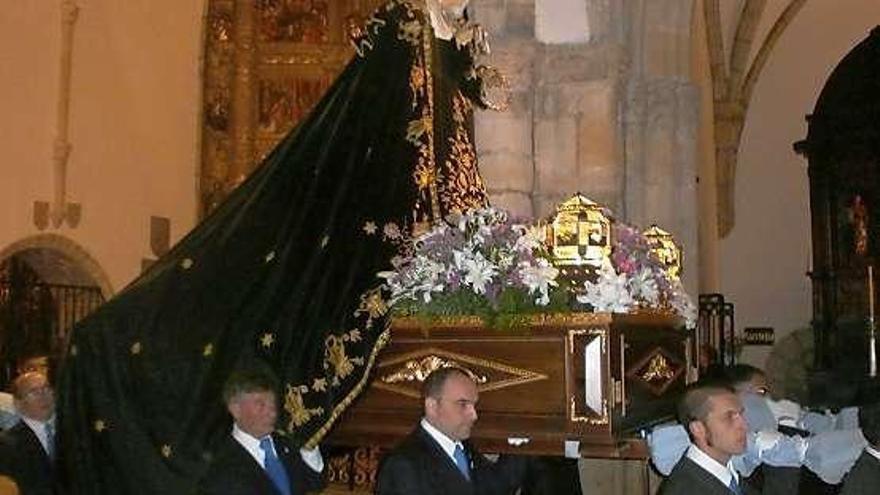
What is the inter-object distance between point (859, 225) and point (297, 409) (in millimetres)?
13782

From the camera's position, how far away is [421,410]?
520 cm

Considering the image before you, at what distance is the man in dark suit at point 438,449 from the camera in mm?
4352

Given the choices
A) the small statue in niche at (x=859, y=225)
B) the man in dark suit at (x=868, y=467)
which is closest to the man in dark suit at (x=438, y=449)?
the man in dark suit at (x=868, y=467)

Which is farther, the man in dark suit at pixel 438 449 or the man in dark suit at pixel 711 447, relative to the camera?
the man in dark suit at pixel 438 449

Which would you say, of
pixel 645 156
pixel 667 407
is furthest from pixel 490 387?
pixel 645 156

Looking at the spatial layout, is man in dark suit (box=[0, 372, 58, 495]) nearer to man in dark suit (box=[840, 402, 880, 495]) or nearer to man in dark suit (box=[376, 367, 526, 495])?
man in dark suit (box=[376, 367, 526, 495])

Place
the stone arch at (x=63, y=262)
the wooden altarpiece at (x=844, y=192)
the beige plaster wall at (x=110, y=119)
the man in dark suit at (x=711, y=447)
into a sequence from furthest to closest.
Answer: the wooden altarpiece at (x=844, y=192), the stone arch at (x=63, y=262), the beige plaster wall at (x=110, y=119), the man in dark suit at (x=711, y=447)

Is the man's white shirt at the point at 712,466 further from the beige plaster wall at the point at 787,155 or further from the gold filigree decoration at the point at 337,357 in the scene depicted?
the beige plaster wall at the point at 787,155

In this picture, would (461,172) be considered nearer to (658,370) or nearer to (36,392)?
(658,370)

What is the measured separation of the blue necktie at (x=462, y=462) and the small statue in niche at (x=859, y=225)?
13981mm

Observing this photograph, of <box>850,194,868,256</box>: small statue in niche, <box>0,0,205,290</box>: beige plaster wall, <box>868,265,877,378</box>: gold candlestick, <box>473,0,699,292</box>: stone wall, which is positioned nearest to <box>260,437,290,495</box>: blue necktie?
<box>473,0,699,292</box>: stone wall

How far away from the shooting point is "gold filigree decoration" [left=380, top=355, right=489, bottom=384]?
16.9 feet

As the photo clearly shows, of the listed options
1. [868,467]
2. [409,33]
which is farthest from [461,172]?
[868,467]

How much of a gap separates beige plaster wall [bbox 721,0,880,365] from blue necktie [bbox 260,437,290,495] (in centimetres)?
1344
